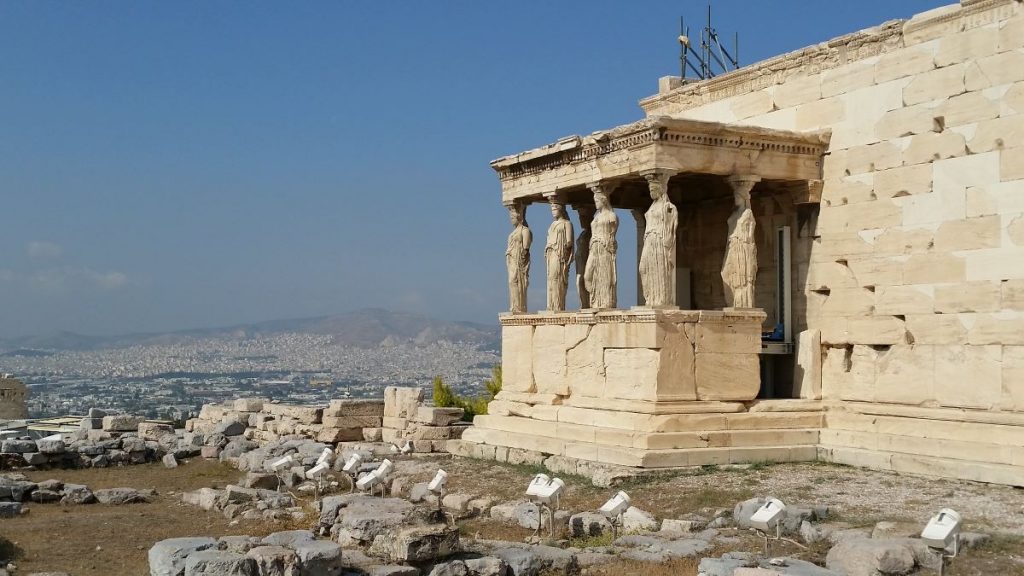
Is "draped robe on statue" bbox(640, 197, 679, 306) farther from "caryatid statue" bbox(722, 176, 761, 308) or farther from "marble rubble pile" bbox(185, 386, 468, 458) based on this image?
"marble rubble pile" bbox(185, 386, 468, 458)

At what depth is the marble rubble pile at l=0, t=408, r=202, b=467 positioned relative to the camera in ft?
63.1

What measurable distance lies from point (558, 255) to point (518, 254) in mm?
1384

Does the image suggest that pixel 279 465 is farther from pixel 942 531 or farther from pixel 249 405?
pixel 942 531

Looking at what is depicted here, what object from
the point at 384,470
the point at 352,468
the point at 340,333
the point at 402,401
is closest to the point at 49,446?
the point at 402,401

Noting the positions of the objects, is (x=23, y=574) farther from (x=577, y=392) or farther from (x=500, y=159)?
(x=500, y=159)

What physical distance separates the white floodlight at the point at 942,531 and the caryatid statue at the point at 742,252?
670 cm

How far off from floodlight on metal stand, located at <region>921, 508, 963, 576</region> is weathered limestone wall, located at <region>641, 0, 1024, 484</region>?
13.5 ft

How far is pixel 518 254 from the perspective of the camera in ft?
59.1

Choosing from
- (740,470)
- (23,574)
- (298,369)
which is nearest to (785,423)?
(740,470)

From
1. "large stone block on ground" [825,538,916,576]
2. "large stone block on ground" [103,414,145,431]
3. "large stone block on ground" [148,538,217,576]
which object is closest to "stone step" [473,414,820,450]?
"large stone block on ground" [825,538,916,576]

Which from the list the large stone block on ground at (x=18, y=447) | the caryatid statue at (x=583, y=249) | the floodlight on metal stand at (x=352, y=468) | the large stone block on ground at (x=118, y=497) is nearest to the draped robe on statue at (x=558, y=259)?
the caryatid statue at (x=583, y=249)

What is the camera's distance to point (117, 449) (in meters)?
20.2

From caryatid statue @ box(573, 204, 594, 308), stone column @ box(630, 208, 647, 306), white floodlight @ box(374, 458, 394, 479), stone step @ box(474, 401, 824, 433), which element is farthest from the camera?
stone column @ box(630, 208, 647, 306)

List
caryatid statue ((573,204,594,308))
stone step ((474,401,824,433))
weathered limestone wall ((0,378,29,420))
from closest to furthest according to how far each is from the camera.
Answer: stone step ((474,401,824,433)) → caryatid statue ((573,204,594,308)) → weathered limestone wall ((0,378,29,420))
